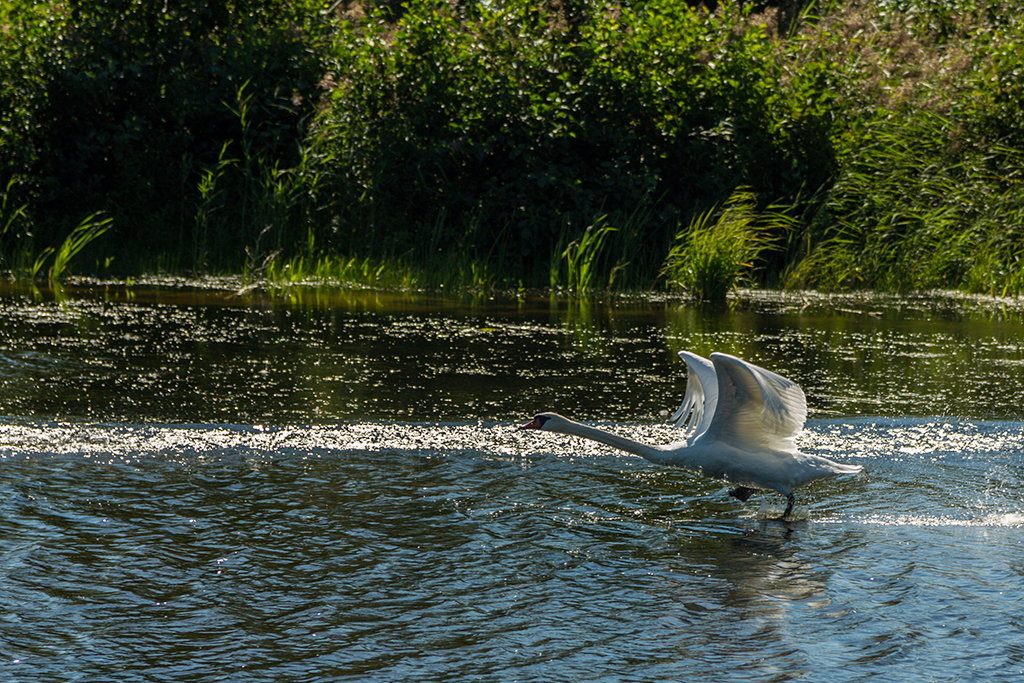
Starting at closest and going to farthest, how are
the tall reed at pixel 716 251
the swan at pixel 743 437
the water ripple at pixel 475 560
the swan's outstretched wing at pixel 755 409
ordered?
the water ripple at pixel 475 560, the swan's outstretched wing at pixel 755 409, the swan at pixel 743 437, the tall reed at pixel 716 251

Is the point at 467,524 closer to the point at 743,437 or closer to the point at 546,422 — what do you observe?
the point at 546,422

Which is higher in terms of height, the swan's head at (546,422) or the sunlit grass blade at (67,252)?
the sunlit grass blade at (67,252)

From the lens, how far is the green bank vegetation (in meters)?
14.4

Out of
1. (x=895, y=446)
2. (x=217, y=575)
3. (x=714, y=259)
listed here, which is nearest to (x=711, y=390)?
(x=895, y=446)

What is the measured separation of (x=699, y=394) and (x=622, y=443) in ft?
1.81

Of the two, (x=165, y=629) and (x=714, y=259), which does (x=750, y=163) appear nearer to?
(x=714, y=259)

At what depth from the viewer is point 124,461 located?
19.7 ft

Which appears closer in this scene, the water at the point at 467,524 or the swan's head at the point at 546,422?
the water at the point at 467,524

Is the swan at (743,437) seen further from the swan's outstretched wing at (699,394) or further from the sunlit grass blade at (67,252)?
the sunlit grass blade at (67,252)

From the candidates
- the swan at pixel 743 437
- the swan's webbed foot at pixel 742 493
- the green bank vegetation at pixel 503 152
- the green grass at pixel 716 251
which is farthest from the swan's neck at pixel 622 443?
the green bank vegetation at pixel 503 152

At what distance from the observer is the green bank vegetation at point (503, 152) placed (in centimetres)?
1443

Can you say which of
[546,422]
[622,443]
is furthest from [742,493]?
[546,422]

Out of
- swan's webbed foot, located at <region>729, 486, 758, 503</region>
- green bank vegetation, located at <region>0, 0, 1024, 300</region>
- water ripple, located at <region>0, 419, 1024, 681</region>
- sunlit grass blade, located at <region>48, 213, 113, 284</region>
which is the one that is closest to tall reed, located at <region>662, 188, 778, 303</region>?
green bank vegetation, located at <region>0, 0, 1024, 300</region>

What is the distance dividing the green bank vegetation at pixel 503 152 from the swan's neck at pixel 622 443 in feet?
25.1
